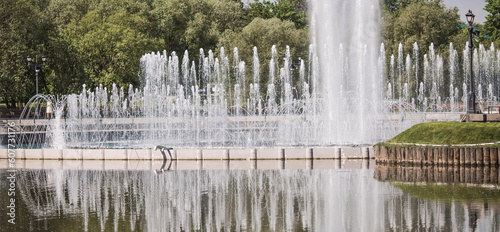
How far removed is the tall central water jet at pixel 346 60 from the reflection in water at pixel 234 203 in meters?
9.31

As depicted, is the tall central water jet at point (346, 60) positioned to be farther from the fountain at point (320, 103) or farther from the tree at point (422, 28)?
the tree at point (422, 28)

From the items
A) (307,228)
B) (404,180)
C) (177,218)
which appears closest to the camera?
(307,228)

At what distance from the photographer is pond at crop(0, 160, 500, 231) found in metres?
14.8

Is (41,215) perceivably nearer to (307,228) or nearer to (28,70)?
(307,228)

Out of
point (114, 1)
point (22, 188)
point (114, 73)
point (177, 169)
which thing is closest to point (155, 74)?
point (114, 73)

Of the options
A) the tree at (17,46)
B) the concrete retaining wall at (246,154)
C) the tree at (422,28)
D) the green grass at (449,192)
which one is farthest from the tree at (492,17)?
the green grass at (449,192)

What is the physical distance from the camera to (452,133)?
24219 millimetres

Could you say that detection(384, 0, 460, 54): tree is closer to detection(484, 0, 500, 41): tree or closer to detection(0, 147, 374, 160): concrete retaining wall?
detection(484, 0, 500, 41): tree

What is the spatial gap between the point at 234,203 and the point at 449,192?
5021 mm

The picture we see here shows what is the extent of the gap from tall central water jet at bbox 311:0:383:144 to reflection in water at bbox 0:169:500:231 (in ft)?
30.5

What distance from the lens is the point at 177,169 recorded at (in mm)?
24875

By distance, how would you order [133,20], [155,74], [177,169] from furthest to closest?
[133,20] < [155,74] < [177,169]

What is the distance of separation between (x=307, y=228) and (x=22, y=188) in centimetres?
965

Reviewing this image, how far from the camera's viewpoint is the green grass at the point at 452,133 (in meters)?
23.6
